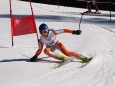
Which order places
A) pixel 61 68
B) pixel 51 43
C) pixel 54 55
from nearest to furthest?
1. pixel 61 68
2. pixel 54 55
3. pixel 51 43

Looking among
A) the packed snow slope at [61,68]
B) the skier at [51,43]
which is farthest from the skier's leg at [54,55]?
the packed snow slope at [61,68]

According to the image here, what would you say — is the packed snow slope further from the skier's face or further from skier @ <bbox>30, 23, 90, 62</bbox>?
the skier's face

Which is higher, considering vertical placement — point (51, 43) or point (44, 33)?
point (44, 33)

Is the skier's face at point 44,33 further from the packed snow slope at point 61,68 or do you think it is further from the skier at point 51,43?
the packed snow slope at point 61,68

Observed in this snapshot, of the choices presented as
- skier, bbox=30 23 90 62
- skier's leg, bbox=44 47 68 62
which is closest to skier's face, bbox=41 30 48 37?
skier, bbox=30 23 90 62

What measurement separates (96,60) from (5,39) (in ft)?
21.6

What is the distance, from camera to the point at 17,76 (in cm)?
991

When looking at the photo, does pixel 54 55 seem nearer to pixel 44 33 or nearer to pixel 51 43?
pixel 51 43

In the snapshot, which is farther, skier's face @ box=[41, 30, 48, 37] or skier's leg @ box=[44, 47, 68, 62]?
skier's face @ box=[41, 30, 48, 37]

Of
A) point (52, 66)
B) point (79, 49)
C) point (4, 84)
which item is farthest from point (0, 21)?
point (4, 84)

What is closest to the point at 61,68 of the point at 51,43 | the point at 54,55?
the point at 54,55

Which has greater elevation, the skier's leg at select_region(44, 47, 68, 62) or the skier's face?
the skier's face

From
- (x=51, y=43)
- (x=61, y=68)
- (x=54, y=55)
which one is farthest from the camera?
(x=51, y=43)

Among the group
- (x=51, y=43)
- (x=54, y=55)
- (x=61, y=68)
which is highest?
(x=51, y=43)
